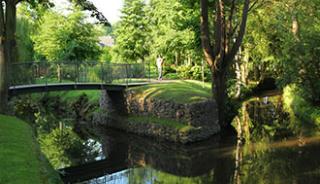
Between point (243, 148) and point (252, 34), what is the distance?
14.8m

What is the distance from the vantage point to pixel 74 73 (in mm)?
22062

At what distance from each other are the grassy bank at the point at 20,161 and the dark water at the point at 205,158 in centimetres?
259

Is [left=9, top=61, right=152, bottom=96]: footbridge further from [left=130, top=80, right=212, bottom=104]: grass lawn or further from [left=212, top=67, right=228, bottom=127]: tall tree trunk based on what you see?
[left=212, top=67, right=228, bottom=127]: tall tree trunk

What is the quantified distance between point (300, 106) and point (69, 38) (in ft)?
66.4

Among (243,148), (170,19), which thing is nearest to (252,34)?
(170,19)

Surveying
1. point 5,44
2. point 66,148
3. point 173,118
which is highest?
point 5,44

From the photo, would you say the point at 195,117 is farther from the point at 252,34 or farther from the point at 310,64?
the point at 252,34

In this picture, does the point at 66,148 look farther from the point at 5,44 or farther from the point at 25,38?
the point at 25,38

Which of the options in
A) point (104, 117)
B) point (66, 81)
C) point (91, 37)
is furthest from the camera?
point (91, 37)

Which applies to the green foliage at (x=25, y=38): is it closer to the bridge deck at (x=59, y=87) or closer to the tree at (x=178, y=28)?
the tree at (x=178, y=28)

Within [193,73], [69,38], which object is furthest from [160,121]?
[69,38]

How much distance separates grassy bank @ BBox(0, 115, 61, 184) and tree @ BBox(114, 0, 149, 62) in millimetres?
33283

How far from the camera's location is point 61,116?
94.4ft

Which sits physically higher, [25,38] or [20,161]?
[25,38]
